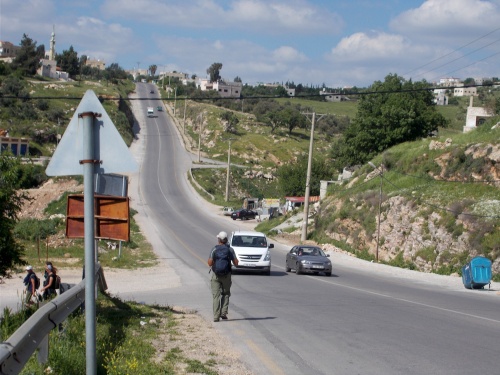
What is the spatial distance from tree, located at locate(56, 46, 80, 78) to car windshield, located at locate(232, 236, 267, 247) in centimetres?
15819

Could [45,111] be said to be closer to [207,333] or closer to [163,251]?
[163,251]

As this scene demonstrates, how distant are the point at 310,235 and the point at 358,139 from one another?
23.5 m

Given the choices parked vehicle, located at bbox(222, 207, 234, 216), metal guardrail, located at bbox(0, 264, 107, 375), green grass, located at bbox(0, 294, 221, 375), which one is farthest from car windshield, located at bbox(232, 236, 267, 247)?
parked vehicle, located at bbox(222, 207, 234, 216)

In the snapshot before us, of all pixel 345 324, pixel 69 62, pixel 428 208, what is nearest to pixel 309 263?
pixel 428 208

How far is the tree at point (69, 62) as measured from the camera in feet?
590

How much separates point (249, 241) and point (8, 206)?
63.5ft

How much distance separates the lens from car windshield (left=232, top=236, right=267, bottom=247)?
30.5 meters

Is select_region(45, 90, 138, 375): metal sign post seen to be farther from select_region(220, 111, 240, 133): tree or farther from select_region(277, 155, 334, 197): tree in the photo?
select_region(220, 111, 240, 133): tree

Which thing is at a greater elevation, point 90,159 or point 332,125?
point 332,125

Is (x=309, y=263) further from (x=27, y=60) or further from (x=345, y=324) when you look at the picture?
(x=27, y=60)

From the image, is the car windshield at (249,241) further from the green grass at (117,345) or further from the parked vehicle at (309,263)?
the green grass at (117,345)

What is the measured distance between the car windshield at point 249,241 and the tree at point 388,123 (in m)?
47.7

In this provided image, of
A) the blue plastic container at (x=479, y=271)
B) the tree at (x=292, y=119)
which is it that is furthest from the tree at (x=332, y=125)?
the blue plastic container at (x=479, y=271)

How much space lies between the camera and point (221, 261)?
44.8ft
